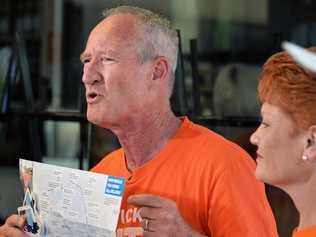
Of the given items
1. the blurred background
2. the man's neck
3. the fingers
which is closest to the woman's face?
the man's neck

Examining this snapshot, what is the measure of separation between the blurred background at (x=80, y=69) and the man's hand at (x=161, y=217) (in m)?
1.41

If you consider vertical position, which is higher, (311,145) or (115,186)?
(311,145)

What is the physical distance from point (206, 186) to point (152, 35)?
1.31 ft

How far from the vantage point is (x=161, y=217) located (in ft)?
4.25

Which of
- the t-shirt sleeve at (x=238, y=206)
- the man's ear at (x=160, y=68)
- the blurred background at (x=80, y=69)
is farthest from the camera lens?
the blurred background at (x=80, y=69)

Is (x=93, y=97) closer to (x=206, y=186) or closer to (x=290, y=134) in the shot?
(x=206, y=186)

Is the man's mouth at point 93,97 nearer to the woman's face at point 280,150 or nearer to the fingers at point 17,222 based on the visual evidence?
the fingers at point 17,222

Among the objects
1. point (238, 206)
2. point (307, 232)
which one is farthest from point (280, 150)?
point (238, 206)

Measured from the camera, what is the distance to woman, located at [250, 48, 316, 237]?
106cm

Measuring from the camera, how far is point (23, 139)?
12.9 ft

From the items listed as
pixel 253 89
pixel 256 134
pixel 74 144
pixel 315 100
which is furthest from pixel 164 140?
pixel 74 144

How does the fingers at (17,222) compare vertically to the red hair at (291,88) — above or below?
below

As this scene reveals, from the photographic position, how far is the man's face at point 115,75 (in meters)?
1.53

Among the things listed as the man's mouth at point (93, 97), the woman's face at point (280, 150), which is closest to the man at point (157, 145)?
the man's mouth at point (93, 97)
